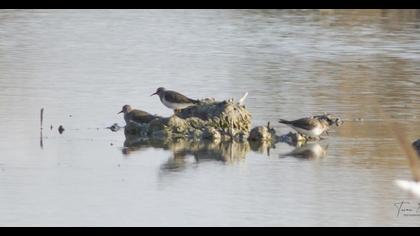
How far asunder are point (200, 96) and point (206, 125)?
7.79 ft

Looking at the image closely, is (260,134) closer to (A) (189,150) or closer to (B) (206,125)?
(B) (206,125)

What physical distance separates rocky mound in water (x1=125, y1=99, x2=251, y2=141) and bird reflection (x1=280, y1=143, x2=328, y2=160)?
28.9 inches

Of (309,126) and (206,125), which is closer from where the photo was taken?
(309,126)

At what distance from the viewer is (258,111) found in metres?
15.9

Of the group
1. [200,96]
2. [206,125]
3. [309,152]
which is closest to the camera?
[309,152]

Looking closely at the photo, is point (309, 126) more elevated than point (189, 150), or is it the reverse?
point (309, 126)

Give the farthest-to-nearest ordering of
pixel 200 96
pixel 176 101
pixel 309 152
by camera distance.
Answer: pixel 200 96, pixel 176 101, pixel 309 152

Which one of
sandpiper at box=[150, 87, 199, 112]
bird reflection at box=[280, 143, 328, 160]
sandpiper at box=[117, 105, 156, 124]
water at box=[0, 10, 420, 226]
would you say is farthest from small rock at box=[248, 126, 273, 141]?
sandpiper at box=[117, 105, 156, 124]

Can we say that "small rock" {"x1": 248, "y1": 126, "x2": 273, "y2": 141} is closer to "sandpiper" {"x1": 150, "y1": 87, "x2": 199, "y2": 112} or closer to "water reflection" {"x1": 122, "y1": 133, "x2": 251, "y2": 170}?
"water reflection" {"x1": 122, "y1": 133, "x2": 251, "y2": 170}

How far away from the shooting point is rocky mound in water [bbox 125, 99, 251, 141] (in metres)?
14.4

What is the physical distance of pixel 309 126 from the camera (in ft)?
46.3

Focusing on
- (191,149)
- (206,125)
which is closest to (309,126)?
(206,125)

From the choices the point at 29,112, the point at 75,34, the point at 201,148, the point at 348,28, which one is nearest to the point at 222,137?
the point at 201,148

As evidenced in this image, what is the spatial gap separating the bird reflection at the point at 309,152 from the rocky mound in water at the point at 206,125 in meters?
0.73
